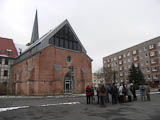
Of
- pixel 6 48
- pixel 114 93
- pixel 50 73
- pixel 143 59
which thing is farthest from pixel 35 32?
pixel 114 93

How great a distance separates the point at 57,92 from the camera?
2420 centimetres

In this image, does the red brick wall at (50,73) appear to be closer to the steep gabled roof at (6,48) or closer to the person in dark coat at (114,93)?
the steep gabled roof at (6,48)

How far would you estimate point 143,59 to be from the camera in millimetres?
49906

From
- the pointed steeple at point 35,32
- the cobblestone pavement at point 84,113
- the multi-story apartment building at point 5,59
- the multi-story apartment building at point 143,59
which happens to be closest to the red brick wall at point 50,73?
the multi-story apartment building at point 5,59

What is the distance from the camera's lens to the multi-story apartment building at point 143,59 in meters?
44.9

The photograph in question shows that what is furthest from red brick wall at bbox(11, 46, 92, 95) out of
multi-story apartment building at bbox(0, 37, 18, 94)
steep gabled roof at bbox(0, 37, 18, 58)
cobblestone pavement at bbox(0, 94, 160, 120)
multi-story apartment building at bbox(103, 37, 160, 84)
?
multi-story apartment building at bbox(103, 37, 160, 84)

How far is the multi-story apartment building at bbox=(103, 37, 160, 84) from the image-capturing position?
4494 cm

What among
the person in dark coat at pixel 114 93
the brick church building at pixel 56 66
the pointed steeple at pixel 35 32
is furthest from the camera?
the pointed steeple at pixel 35 32

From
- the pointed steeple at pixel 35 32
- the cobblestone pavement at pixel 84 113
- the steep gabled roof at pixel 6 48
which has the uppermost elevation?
the pointed steeple at pixel 35 32

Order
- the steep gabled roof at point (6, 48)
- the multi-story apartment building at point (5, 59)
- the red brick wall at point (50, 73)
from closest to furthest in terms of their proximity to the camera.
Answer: the red brick wall at point (50, 73) → the multi-story apartment building at point (5, 59) → the steep gabled roof at point (6, 48)

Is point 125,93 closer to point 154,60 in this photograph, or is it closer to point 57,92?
point 57,92

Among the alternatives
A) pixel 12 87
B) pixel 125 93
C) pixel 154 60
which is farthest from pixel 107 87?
pixel 154 60

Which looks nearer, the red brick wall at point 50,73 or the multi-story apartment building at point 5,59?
the red brick wall at point 50,73

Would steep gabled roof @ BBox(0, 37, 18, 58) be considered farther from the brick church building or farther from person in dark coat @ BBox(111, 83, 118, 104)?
person in dark coat @ BBox(111, 83, 118, 104)
